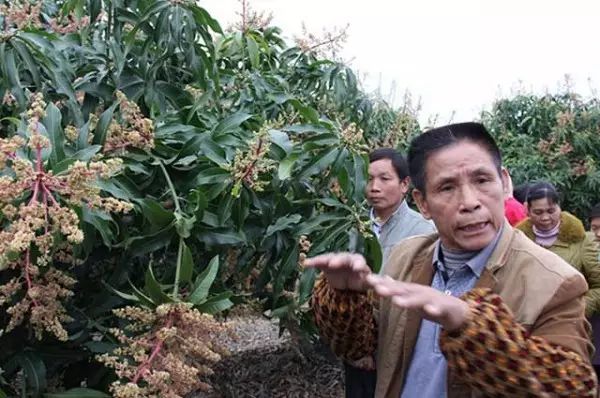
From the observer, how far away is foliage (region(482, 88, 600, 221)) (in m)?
8.77

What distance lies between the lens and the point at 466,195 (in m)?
1.33


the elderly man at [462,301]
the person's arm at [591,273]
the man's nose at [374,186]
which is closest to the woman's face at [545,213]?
the person's arm at [591,273]

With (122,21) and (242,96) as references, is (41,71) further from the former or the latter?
(242,96)

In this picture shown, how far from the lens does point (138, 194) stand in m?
1.99

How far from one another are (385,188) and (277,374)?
1.63 metres

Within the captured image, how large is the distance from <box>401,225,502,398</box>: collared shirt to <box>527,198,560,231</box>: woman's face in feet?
8.00

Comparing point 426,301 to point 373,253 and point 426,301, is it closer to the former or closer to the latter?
point 426,301

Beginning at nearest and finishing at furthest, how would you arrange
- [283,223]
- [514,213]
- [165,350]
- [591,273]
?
[165,350] < [283,223] < [591,273] < [514,213]

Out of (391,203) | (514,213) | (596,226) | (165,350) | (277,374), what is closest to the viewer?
(165,350)

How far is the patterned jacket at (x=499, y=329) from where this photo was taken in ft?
3.60

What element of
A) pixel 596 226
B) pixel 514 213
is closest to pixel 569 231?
pixel 596 226

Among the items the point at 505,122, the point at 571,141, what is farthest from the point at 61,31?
the point at 505,122

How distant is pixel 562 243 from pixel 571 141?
617 cm

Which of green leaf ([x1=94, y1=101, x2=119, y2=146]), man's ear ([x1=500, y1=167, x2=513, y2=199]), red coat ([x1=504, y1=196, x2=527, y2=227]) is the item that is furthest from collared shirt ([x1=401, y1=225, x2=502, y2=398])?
red coat ([x1=504, y1=196, x2=527, y2=227])
